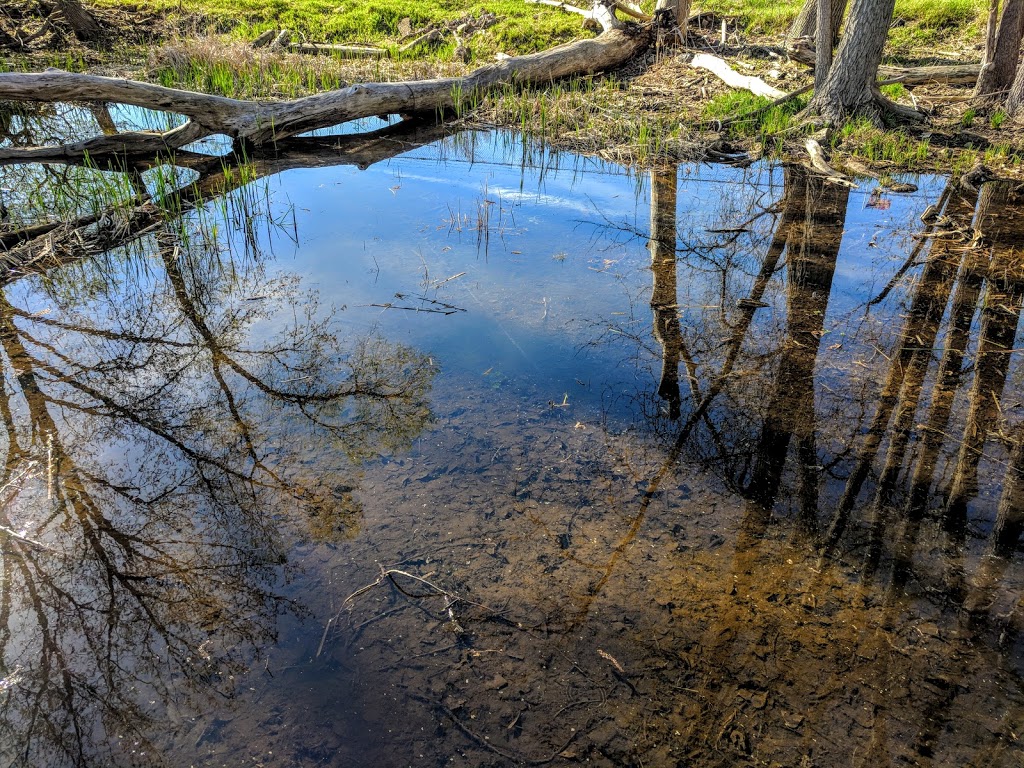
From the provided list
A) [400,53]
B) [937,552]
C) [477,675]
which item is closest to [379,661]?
[477,675]

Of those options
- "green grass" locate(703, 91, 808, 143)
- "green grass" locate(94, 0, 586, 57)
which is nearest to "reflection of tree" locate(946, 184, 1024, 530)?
"green grass" locate(703, 91, 808, 143)

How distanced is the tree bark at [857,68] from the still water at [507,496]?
10.1 ft

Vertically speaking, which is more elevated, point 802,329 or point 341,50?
point 341,50

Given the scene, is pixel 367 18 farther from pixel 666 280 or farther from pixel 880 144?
pixel 666 280

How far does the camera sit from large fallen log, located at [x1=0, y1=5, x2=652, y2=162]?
7.12m

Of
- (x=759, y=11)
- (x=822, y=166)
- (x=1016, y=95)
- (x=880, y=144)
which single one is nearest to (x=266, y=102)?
(x=822, y=166)

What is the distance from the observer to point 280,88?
10211mm

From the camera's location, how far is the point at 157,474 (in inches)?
133

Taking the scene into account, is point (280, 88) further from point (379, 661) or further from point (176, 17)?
point (379, 661)

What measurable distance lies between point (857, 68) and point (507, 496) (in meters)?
Answer: 7.71

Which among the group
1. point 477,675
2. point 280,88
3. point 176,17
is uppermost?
point 176,17

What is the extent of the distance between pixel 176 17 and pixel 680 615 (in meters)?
15.6

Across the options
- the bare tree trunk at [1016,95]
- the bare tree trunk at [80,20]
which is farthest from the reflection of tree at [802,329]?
the bare tree trunk at [80,20]

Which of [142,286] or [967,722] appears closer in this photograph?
[967,722]
